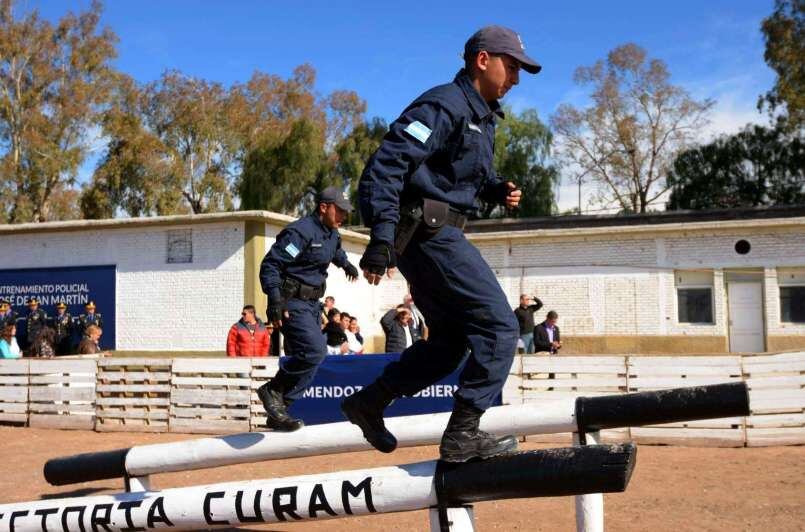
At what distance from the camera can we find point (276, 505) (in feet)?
14.7

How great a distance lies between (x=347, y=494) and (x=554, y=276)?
23.0 m

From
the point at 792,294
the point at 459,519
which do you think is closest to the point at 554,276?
the point at 792,294

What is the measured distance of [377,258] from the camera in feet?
12.5

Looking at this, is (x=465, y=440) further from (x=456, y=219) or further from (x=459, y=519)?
(x=456, y=219)

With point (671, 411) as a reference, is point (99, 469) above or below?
below

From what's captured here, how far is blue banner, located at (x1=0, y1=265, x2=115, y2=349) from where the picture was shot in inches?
846

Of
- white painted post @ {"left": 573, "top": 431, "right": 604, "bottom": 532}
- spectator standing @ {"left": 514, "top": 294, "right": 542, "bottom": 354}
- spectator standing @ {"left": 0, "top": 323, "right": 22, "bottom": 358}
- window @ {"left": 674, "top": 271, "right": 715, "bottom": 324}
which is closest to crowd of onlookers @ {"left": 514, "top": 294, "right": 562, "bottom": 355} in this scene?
spectator standing @ {"left": 514, "top": 294, "right": 542, "bottom": 354}

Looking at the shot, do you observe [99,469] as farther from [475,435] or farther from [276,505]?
[475,435]

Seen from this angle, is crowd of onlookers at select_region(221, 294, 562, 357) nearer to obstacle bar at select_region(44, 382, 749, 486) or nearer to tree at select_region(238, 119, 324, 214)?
obstacle bar at select_region(44, 382, 749, 486)

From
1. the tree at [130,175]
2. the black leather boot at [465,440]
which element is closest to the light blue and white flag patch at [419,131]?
the black leather boot at [465,440]

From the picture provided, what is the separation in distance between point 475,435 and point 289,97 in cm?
5522

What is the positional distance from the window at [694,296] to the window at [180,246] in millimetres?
14881

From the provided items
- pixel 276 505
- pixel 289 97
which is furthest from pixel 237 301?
pixel 289 97

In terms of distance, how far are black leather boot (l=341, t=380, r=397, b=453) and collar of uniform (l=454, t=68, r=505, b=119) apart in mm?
1567
